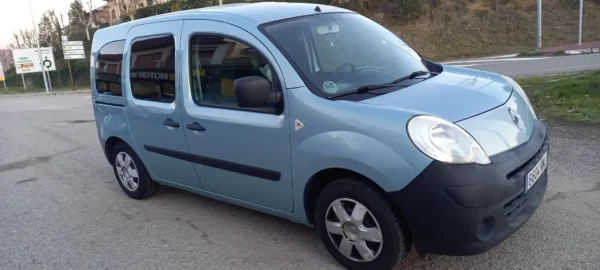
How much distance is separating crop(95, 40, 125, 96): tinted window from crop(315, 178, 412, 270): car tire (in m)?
2.79

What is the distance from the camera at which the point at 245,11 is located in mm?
4000

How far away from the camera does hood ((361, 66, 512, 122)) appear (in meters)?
3.08

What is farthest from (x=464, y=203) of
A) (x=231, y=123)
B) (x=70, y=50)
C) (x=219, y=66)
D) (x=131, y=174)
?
(x=70, y=50)

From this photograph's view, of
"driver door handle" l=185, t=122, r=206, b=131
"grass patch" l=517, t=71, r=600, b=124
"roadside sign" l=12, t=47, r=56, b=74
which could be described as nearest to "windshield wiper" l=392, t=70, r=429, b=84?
"driver door handle" l=185, t=122, r=206, b=131

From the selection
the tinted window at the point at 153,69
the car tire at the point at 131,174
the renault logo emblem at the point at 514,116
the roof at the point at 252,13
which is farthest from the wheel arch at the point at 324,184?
the car tire at the point at 131,174

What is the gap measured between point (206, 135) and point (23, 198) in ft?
10.3

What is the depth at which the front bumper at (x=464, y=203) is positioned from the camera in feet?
9.11

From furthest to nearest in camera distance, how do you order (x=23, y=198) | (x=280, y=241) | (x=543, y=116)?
(x=543, y=116) < (x=23, y=198) < (x=280, y=241)

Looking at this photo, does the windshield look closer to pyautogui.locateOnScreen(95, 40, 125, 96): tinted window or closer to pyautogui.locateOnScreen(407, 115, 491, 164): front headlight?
pyautogui.locateOnScreen(407, 115, 491, 164): front headlight

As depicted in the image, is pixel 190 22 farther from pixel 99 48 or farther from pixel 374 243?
pixel 374 243

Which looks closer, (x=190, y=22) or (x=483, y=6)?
(x=190, y=22)

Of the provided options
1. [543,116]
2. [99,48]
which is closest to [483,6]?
[543,116]

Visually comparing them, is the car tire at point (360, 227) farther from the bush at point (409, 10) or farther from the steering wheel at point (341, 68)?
the bush at point (409, 10)

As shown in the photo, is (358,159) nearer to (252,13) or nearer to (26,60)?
(252,13)
